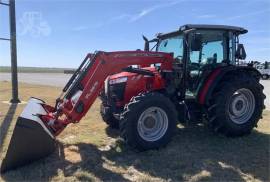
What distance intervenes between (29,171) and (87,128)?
121 inches

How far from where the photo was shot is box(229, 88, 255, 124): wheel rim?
283 inches

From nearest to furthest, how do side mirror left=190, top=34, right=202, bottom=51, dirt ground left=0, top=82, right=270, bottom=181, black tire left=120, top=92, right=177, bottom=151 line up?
dirt ground left=0, top=82, right=270, bottom=181, black tire left=120, top=92, right=177, bottom=151, side mirror left=190, top=34, right=202, bottom=51

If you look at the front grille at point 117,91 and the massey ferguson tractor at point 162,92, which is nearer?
the massey ferguson tractor at point 162,92

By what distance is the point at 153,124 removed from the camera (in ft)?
20.6

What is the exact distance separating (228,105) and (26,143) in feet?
12.8

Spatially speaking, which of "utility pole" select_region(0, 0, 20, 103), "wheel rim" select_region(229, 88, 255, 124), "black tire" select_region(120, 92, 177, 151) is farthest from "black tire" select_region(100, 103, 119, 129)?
"utility pole" select_region(0, 0, 20, 103)

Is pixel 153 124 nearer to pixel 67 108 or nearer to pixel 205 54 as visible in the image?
pixel 67 108

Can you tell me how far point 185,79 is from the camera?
7.07 meters

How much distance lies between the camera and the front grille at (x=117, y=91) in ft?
22.8

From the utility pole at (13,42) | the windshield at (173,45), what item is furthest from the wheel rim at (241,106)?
the utility pole at (13,42)

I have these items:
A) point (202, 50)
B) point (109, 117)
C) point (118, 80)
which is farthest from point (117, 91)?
point (202, 50)

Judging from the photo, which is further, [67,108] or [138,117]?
[67,108]

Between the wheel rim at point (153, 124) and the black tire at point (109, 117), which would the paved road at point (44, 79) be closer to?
the black tire at point (109, 117)

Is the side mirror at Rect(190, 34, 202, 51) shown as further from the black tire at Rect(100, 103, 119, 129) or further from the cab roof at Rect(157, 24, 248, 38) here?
the black tire at Rect(100, 103, 119, 129)
